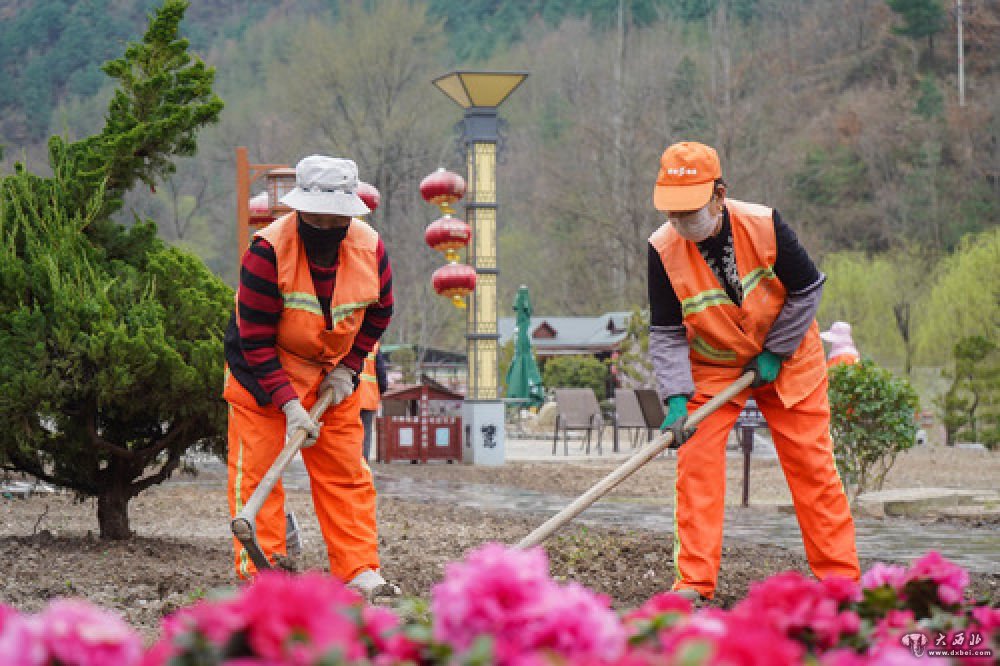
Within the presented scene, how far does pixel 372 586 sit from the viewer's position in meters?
5.09

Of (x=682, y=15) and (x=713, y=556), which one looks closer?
(x=713, y=556)

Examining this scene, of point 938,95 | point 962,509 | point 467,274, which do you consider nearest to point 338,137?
point 938,95

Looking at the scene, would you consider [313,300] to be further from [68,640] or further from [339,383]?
[68,640]

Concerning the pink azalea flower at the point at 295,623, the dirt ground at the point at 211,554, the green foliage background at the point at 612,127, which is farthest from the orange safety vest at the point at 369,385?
the green foliage background at the point at 612,127

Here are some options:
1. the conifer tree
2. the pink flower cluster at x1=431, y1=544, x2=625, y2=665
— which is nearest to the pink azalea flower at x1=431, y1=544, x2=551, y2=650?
the pink flower cluster at x1=431, y1=544, x2=625, y2=665

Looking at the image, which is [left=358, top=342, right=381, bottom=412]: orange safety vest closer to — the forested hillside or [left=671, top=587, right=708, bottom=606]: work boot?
[left=671, top=587, right=708, bottom=606]: work boot

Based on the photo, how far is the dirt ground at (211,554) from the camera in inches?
205

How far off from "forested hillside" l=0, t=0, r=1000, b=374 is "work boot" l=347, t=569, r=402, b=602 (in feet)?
89.8

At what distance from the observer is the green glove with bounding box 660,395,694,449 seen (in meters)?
4.97

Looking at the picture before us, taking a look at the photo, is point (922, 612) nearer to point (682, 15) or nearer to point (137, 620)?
point (137, 620)

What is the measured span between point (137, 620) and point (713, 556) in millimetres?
2124

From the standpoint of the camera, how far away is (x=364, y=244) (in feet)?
17.2

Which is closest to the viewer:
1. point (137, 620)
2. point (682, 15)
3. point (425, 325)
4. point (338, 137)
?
point (137, 620)

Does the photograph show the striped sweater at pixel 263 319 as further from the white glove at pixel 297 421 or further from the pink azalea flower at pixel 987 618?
the pink azalea flower at pixel 987 618
